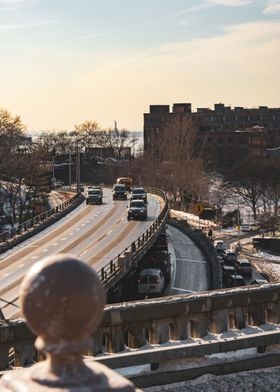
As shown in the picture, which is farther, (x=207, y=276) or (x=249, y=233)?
(x=249, y=233)

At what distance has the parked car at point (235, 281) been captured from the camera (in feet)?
145

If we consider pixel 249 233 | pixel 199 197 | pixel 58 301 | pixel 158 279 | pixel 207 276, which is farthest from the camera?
pixel 199 197

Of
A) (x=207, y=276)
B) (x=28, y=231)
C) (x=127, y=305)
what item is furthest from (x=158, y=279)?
(x=127, y=305)

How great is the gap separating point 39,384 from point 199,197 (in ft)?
305

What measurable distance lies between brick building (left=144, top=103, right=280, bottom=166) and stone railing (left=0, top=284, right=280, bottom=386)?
111 m

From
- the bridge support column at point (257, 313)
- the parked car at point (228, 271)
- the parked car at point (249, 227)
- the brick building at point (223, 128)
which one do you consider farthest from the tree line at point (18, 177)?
the bridge support column at point (257, 313)

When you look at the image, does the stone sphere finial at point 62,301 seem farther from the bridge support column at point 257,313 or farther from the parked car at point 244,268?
the parked car at point 244,268

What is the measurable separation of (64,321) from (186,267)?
4434 cm

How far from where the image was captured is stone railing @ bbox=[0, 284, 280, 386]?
29.8ft

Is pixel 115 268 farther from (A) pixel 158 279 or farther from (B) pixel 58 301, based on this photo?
(B) pixel 58 301

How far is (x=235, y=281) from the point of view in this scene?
1719 inches

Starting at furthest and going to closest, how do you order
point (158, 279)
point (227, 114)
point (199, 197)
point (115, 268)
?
point (227, 114), point (199, 197), point (158, 279), point (115, 268)

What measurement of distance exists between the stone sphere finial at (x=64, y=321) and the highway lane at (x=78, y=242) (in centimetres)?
2069

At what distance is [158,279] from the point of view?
3716 centimetres
